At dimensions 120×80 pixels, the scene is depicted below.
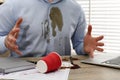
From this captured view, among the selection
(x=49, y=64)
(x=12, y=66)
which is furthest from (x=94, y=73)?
(x=12, y=66)

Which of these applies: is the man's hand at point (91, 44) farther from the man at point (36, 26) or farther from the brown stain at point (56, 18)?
the brown stain at point (56, 18)

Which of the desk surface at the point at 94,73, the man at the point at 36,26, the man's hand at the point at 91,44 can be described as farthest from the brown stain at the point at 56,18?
the desk surface at the point at 94,73

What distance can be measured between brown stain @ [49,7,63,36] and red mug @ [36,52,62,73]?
393 millimetres

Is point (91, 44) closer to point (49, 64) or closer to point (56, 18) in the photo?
point (56, 18)

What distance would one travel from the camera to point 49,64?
0.85 metres

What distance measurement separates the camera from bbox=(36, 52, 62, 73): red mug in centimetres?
85

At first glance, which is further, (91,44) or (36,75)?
(91,44)

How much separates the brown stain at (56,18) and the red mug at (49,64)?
0.39 metres

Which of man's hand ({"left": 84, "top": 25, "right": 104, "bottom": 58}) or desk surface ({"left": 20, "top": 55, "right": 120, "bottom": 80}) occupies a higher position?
man's hand ({"left": 84, "top": 25, "right": 104, "bottom": 58})

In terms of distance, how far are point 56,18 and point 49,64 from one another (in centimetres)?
47

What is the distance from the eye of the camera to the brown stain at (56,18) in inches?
49.6

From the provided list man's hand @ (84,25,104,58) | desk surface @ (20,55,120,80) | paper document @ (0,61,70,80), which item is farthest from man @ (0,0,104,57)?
paper document @ (0,61,70,80)

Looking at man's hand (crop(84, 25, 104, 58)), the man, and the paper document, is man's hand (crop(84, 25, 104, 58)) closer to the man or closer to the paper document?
the man

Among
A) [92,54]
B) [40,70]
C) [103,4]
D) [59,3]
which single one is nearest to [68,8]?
[59,3]
